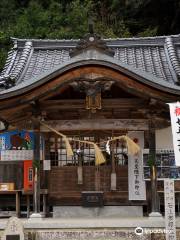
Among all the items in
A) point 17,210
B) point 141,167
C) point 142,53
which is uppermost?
point 142,53

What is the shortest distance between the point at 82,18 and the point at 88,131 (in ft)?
43.0

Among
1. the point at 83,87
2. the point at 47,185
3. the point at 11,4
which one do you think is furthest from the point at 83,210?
the point at 11,4

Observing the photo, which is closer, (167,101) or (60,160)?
(167,101)

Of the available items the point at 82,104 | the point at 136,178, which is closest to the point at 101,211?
the point at 136,178

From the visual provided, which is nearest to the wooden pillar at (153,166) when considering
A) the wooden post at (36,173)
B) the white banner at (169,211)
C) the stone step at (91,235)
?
the stone step at (91,235)

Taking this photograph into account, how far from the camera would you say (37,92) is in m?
9.90

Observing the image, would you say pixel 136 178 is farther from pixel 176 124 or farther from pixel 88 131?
pixel 176 124

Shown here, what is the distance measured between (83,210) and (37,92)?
3199mm

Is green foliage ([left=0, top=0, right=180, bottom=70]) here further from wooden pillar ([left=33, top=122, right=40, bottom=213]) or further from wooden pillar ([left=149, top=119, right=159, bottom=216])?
wooden pillar ([left=149, top=119, right=159, bottom=216])

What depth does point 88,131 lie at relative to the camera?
11445mm

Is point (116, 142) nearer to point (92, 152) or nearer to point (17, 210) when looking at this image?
point (92, 152)

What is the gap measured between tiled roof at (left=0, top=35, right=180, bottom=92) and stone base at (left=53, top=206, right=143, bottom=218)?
3.34m

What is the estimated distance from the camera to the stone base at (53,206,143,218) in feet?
36.3

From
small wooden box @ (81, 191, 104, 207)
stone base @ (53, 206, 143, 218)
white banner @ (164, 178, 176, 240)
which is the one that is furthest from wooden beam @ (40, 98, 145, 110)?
stone base @ (53, 206, 143, 218)
